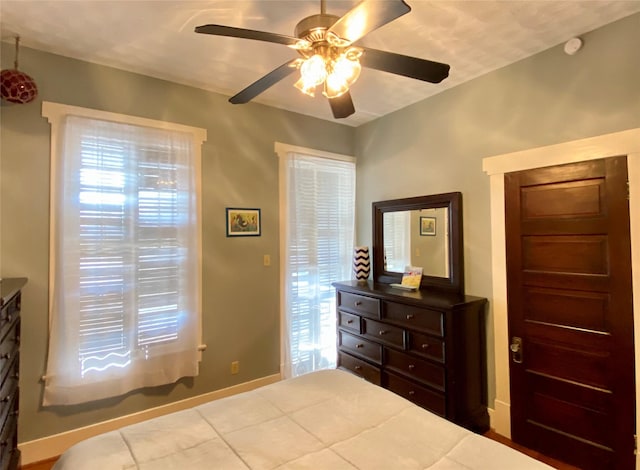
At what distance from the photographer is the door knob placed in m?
2.46

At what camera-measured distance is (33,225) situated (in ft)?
7.39

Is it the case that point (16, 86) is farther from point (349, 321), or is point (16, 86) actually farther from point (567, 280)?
point (567, 280)

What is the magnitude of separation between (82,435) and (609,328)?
354cm

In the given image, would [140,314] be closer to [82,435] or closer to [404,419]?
[82,435]

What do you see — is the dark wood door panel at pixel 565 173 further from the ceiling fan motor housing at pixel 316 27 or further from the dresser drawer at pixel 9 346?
the dresser drawer at pixel 9 346

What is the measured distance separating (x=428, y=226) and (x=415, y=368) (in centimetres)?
124

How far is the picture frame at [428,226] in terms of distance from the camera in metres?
3.06

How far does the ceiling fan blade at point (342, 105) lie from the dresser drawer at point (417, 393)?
2.07 m

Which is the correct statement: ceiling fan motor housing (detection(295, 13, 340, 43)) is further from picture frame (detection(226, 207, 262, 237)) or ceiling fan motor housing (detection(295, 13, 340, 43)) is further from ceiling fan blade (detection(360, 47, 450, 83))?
picture frame (detection(226, 207, 262, 237))

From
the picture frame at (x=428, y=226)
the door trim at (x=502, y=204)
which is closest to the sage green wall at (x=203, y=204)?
the picture frame at (x=428, y=226)

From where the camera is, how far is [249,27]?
6.72 feet

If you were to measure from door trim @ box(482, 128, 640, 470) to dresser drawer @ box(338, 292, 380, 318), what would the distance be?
0.92 m

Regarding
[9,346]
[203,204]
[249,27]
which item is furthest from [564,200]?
[9,346]

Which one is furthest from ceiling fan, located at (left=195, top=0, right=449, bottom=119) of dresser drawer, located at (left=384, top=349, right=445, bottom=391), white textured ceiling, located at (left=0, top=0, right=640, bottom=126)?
dresser drawer, located at (left=384, top=349, right=445, bottom=391)
